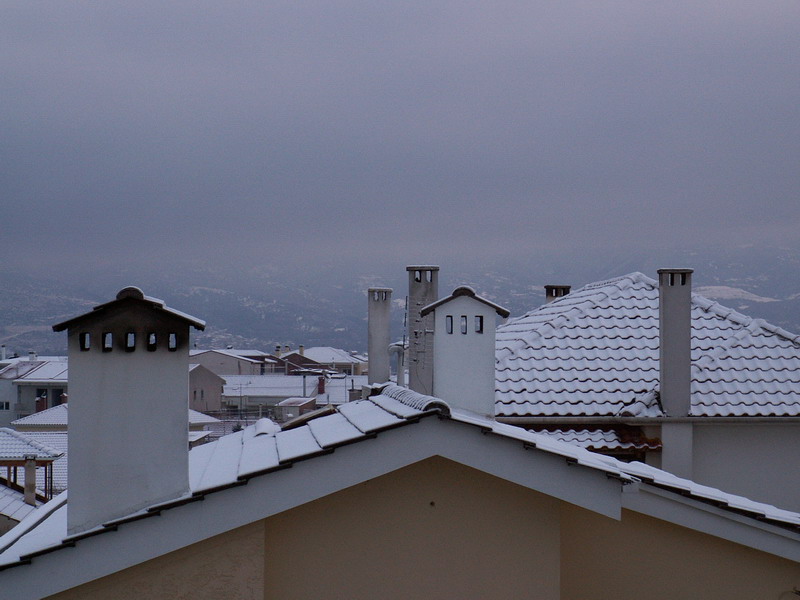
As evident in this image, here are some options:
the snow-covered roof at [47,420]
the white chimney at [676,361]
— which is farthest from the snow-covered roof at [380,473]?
the snow-covered roof at [47,420]

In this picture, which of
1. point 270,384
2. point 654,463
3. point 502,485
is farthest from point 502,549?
point 270,384

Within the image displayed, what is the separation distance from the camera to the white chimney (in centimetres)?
1290

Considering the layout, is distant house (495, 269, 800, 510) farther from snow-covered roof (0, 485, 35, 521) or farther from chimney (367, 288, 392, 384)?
snow-covered roof (0, 485, 35, 521)

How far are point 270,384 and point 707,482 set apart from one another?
56884mm

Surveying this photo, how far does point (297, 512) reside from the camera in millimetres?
5477

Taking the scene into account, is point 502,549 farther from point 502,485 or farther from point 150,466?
point 150,466

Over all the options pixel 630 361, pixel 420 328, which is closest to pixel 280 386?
pixel 630 361

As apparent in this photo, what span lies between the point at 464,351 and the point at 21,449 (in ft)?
58.7

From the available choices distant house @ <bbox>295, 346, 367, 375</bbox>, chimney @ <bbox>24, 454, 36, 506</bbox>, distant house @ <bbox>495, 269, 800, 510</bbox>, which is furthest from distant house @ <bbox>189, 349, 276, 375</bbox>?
distant house @ <bbox>495, 269, 800, 510</bbox>

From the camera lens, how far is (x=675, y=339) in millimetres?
12984

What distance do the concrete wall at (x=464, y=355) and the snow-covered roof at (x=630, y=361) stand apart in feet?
18.7

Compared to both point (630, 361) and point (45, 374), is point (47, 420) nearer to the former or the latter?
point (45, 374)

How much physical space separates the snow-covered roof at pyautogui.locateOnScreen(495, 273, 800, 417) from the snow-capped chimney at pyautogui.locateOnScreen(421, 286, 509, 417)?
5.70 metres

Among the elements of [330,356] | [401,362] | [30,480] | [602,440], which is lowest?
[330,356]
